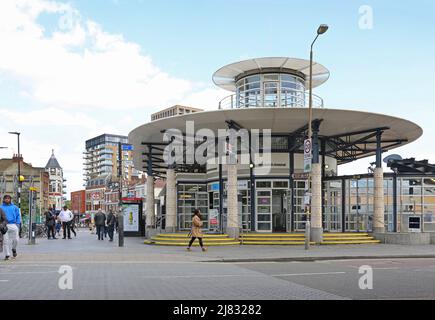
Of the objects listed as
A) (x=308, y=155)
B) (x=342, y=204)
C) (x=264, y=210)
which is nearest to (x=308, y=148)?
(x=308, y=155)

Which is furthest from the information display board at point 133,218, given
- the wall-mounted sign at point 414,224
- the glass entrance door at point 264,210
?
the wall-mounted sign at point 414,224

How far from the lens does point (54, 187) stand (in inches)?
6029

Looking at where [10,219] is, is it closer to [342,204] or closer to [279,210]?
[279,210]

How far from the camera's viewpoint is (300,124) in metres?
27.7

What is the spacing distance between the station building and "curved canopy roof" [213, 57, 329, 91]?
63 mm

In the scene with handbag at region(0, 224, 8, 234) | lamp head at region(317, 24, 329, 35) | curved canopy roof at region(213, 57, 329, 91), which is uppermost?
curved canopy roof at region(213, 57, 329, 91)

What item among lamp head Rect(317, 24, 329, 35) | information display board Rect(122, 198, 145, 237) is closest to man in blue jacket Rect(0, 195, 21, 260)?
lamp head Rect(317, 24, 329, 35)

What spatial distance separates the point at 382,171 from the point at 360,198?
262 cm

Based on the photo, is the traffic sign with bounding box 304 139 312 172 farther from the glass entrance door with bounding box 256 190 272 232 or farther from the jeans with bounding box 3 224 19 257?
the jeans with bounding box 3 224 19 257

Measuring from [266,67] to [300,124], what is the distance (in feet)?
17.1

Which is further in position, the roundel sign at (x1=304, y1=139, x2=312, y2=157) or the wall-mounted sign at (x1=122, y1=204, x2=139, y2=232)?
the wall-mounted sign at (x1=122, y1=204, x2=139, y2=232)

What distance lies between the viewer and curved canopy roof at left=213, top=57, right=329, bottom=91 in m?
30.2

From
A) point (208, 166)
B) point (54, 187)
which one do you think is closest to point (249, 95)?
point (208, 166)

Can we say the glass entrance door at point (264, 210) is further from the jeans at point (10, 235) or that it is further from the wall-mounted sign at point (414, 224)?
the jeans at point (10, 235)
